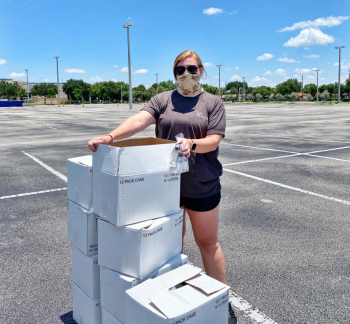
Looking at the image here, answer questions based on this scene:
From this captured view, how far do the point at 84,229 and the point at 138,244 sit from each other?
521 mm

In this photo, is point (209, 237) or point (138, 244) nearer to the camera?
point (138, 244)

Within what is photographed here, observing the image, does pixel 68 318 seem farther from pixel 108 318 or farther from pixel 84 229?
pixel 84 229

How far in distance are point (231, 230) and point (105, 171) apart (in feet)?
9.59

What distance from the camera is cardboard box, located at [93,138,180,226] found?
2.05 m

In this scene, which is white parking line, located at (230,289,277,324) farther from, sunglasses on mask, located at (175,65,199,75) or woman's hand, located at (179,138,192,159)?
sunglasses on mask, located at (175,65,199,75)

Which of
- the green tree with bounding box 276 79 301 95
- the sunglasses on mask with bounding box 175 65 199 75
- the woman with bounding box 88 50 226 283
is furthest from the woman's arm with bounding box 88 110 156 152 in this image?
the green tree with bounding box 276 79 301 95

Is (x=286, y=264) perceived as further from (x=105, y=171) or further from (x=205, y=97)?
(x=105, y=171)

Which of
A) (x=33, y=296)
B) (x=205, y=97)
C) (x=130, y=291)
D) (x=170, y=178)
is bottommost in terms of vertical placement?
(x=33, y=296)

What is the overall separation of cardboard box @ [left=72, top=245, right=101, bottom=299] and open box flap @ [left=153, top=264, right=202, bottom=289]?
55cm

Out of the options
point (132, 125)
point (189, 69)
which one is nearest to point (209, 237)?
point (132, 125)

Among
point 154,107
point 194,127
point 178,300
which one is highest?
point 154,107

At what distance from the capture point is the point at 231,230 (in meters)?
4.68

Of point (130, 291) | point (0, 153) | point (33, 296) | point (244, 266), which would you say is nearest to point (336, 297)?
point (244, 266)

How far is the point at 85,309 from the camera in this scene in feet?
8.46
